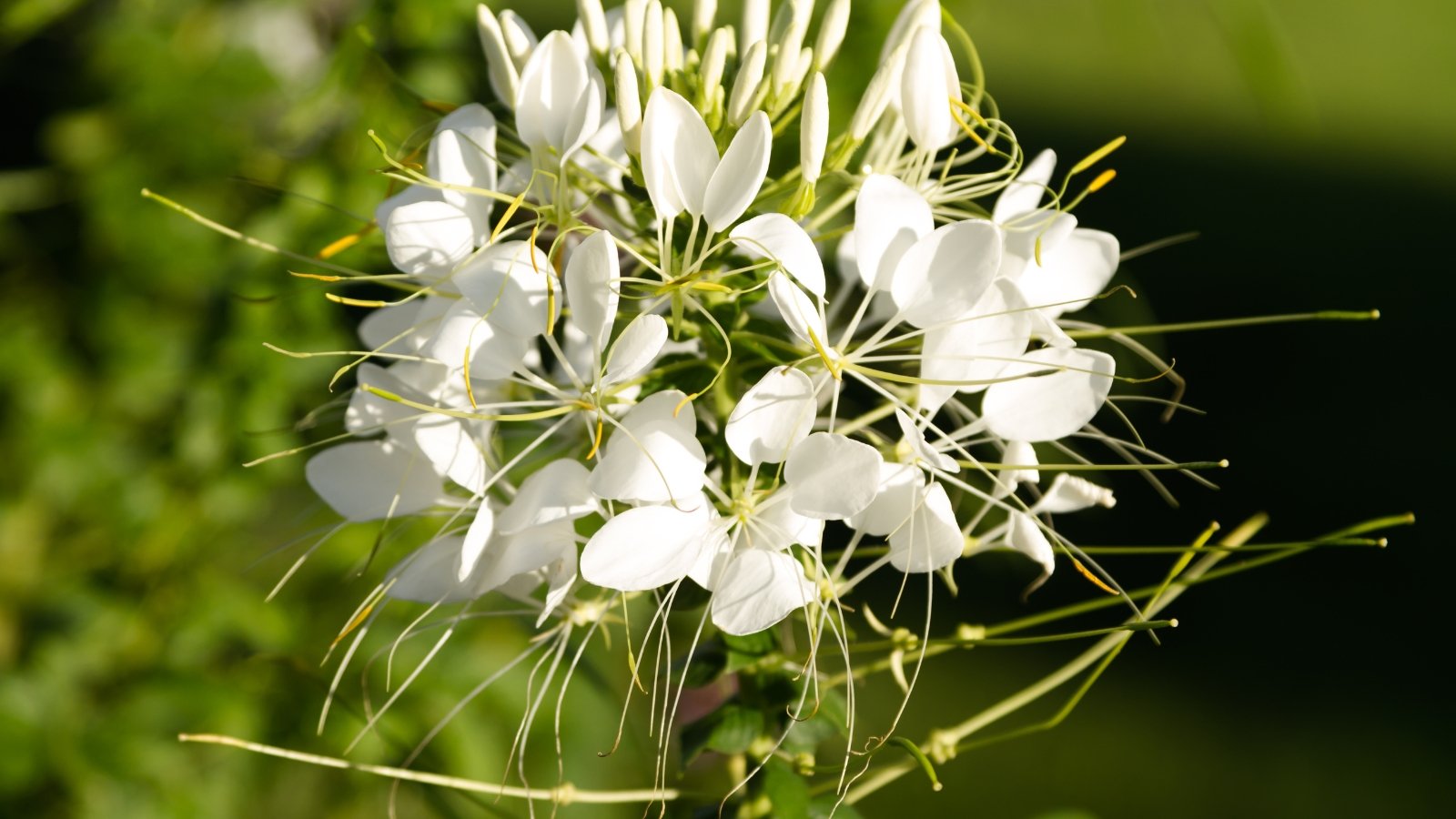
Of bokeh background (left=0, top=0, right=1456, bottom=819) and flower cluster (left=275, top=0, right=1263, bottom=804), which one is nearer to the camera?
flower cluster (left=275, top=0, right=1263, bottom=804)

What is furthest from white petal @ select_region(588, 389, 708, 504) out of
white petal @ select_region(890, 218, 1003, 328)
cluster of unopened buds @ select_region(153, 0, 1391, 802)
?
white petal @ select_region(890, 218, 1003, 328)

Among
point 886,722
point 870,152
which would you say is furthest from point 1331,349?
point 870,152

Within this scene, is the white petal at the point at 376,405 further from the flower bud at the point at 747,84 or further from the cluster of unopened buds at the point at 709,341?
the flower bud at the point at 747,84

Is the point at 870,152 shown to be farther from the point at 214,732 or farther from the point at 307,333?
the point at 214,732

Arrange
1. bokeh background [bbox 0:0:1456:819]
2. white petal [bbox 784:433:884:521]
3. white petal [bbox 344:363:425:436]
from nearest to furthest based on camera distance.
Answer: white petal [bbox 784:433:884:521] < white petal [bbox 344:363:425:436] < bokeh background [bbox 0:0:1456:819]

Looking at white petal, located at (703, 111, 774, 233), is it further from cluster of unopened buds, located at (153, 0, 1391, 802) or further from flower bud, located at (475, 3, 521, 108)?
flower bud, located at (475, 3, 521, 108)

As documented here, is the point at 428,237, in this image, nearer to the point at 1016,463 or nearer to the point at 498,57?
the point at 498,57
